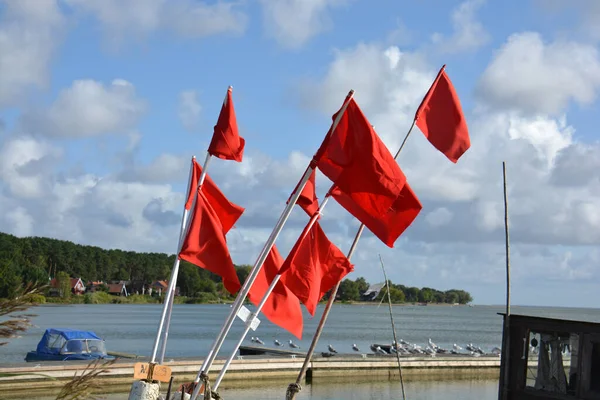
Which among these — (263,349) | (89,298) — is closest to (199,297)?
(89,298)

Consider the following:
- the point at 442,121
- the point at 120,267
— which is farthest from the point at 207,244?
the point at 120,267

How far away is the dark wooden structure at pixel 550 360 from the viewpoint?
1257 centimetres

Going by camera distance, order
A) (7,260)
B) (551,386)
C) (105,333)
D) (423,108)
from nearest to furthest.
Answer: (7,260) < (423,108) < (551,386) < (105,333)

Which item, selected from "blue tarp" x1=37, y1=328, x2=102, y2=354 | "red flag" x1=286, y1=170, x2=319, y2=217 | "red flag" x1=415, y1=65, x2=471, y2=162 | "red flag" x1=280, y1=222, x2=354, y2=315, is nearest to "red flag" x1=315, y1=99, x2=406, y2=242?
"red flag" x1=280, y1=222, x2=354, y2=315

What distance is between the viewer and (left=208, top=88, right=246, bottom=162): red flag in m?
12.2

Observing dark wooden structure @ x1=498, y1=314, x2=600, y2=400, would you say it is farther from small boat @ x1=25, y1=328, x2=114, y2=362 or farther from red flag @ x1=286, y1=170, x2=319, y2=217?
small boat @ x1=25, y1=328, x2=114, y2=362

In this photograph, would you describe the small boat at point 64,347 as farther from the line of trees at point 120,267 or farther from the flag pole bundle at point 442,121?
the line of trees at point 120,267

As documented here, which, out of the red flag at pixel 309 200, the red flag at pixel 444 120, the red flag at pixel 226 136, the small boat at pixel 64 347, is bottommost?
the small boat at pixel 64 347

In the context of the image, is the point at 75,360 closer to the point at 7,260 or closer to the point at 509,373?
the point at 509,373

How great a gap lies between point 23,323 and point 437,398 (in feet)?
94.4

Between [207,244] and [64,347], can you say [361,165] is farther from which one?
[64,347]

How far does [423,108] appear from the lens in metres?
12.2

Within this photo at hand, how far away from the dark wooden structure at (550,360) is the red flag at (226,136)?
5.37 m

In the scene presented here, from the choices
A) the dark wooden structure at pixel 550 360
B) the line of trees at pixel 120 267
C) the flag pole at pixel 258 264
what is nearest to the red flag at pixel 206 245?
the flag pole at pixel 258 264
